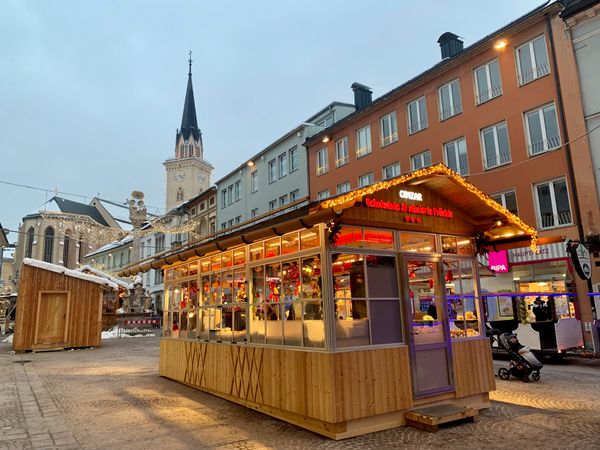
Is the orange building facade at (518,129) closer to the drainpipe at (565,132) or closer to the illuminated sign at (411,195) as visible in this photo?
the drainpipe at (565,132)

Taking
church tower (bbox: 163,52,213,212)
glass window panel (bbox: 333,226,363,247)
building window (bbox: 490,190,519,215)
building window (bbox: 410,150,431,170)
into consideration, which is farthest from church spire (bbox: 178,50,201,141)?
glass window panel (bbox: 333,226,363,247)

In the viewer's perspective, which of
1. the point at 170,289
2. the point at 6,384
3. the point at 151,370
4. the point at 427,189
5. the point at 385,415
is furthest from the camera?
the point at 151,370

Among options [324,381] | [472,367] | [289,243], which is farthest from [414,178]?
[324,381]

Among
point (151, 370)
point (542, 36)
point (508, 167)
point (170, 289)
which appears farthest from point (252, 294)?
point (542, 36)

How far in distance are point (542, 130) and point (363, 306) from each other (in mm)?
14263

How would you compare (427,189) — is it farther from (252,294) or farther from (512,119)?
(512,119)

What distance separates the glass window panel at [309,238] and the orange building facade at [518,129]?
1001 cm

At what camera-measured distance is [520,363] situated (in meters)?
10.1

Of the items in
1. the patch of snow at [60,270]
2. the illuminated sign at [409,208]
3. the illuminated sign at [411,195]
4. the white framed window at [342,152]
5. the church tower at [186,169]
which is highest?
the church tower at [186,169]

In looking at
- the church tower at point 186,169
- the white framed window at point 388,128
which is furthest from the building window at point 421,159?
the church tower at point 186,169

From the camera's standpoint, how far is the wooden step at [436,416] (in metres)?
6.12

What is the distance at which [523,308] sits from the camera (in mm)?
15797

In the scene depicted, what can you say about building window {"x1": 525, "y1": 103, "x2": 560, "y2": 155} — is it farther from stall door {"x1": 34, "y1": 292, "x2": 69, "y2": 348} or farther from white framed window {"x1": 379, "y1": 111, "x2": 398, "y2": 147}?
stall door {"x1": 34, "y1": 292, "x2": 69, "y2": 348}

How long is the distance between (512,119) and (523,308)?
744cm
